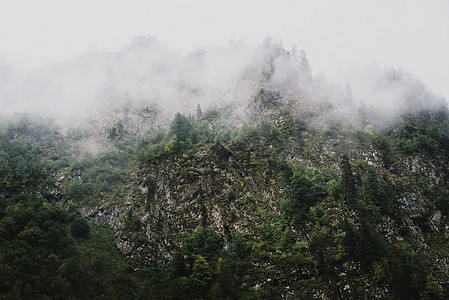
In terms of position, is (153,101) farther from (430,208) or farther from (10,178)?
(430,208)

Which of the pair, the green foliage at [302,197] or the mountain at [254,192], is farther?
the green foliage at [302,197]

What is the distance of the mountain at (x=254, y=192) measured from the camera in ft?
137

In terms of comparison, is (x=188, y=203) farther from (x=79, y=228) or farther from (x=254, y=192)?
(x=79, y=228)

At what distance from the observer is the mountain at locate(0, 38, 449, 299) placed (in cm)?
4191

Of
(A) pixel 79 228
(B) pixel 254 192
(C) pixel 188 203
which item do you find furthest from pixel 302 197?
(A) pixel 79 228

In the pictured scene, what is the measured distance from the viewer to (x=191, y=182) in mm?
62969

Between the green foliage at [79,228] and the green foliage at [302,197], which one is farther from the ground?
the green foliage at [79,228]

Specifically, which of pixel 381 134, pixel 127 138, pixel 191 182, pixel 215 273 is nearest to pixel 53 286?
pixel 215 273

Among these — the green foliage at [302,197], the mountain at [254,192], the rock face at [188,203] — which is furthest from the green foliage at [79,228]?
the green foliage at [302,197]

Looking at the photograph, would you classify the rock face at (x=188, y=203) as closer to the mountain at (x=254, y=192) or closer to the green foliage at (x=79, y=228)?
the mountain at (x=254, y=192)

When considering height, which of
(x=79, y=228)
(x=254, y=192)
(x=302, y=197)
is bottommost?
(x=302, y=197)

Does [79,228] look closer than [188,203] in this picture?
Yes

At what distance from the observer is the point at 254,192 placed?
62.1m

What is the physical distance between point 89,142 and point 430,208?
332 feet
